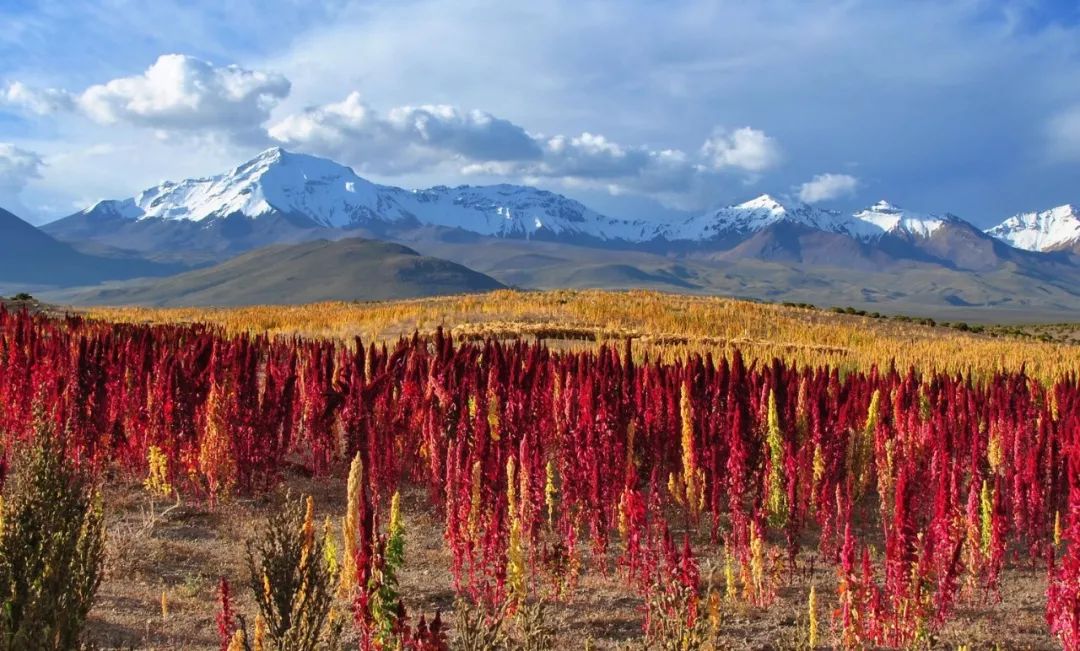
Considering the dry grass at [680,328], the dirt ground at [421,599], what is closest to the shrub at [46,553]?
the dirt ground at [421,599]

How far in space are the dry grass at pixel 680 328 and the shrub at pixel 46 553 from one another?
14503 mm

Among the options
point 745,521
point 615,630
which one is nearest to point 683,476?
point 745,521

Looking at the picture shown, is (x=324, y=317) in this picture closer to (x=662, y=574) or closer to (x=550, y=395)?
(x=550, y=395)

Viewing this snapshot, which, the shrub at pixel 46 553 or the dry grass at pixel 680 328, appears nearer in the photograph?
the shrub at pixel 46 553

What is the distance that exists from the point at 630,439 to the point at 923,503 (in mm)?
2737

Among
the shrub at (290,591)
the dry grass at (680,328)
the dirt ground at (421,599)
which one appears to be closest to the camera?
the shrub at (290,591)

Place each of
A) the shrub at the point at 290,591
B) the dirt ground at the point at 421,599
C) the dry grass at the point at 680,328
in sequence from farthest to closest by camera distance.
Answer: the dry grass at the point at 680,328 → the dirt ground at the point at 421,599 → the shrub at the point at 290,591

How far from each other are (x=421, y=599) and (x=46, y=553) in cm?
232

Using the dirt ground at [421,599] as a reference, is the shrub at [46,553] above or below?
above

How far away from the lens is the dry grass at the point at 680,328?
770 inches

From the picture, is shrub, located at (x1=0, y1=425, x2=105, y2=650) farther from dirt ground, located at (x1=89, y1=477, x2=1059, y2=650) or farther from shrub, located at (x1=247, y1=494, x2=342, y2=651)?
shrub, located at (x1=247, y1=494, x2=342, y2=651)

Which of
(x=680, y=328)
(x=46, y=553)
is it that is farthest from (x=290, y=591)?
(x=680, y=328)

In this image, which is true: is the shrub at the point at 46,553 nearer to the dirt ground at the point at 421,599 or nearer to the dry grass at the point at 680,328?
the dirt ground at the point at 421,599

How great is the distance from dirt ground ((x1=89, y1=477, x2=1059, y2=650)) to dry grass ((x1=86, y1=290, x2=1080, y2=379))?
11.7 meters
